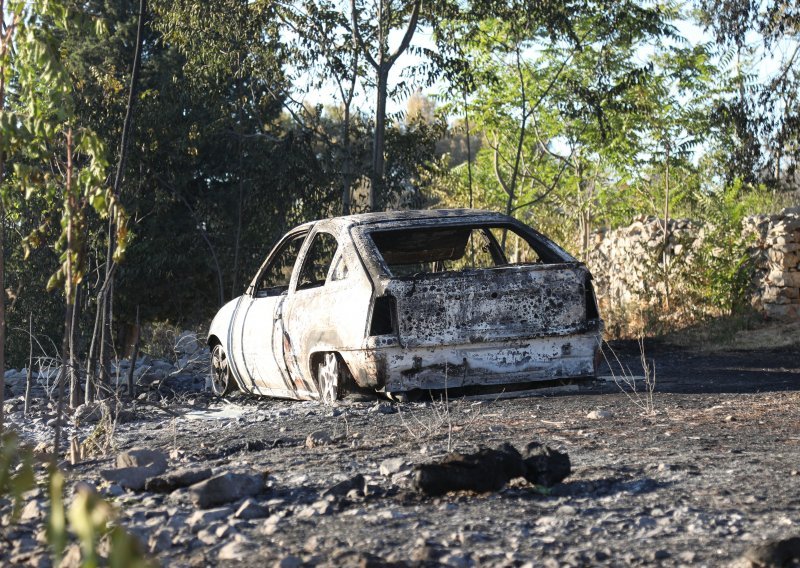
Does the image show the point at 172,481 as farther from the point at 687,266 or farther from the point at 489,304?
the point at 687,266

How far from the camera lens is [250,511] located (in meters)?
4.45

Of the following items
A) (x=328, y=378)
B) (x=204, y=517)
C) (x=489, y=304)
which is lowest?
(x=204, y=517)

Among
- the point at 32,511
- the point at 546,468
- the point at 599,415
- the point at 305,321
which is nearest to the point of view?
the point at 32,511

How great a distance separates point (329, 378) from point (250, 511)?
4.13m

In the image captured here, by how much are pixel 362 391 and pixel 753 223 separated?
41.0 ft

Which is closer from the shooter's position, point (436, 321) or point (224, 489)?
point (224, 489)

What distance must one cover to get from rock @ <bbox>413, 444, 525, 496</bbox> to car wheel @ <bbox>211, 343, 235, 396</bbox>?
6214 millimetres

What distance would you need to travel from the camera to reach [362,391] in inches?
334

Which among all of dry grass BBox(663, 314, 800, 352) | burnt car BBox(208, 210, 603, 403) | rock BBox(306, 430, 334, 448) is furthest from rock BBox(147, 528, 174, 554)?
dry grass BBox(663, 314, 800, 352)

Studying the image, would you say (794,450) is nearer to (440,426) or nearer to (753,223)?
(440,426)

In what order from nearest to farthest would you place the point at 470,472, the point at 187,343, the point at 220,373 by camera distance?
1. the point at 470,472
2. the point at 220,373
3. the point at 187,343

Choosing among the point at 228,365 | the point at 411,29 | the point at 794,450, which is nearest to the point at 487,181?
the point at 411,29

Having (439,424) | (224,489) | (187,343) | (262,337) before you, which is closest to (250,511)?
(224,489)

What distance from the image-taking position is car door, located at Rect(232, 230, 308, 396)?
9469 mm
